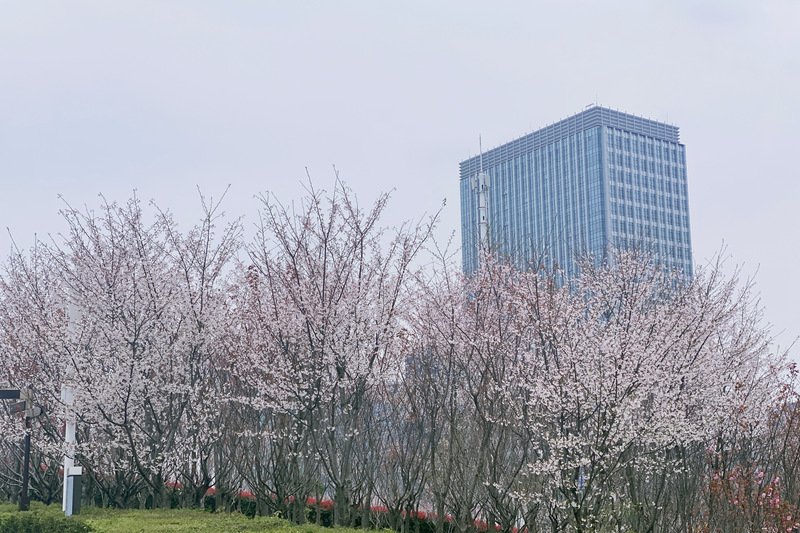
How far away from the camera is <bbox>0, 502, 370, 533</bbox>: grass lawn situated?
32.6 feet

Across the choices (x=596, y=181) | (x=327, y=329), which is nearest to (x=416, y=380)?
(x=327, y=329)

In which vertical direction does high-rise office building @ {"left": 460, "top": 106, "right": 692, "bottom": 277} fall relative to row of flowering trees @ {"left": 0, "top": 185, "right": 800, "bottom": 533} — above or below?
above

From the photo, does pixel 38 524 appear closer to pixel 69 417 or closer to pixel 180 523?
pixel 69 417

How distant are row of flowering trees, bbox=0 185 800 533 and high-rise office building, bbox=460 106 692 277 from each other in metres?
89.9

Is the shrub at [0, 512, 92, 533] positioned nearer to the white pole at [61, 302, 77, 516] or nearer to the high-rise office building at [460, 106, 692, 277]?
the white pole at [61, 302, 77, 516]

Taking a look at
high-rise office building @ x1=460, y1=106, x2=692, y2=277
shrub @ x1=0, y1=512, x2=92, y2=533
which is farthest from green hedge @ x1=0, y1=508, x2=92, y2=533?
high-rise office building @ x1=460, y1=106, x2=692, y2=277

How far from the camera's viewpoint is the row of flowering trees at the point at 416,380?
1127cm

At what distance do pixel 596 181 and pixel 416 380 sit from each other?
96513 millimetres

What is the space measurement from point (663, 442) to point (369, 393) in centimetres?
540

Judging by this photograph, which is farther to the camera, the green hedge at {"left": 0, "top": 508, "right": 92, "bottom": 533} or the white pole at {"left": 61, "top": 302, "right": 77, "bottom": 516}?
the white pole at {"left": 61, "top": 302, "right": 77, "bottom": 516}

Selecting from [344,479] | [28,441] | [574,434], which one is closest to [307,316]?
[344,479]

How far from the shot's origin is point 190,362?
1438 cm

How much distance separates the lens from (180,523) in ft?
34.8

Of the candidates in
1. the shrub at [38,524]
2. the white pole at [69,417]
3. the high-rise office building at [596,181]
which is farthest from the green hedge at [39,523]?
the high-rise office building at [596,181]
